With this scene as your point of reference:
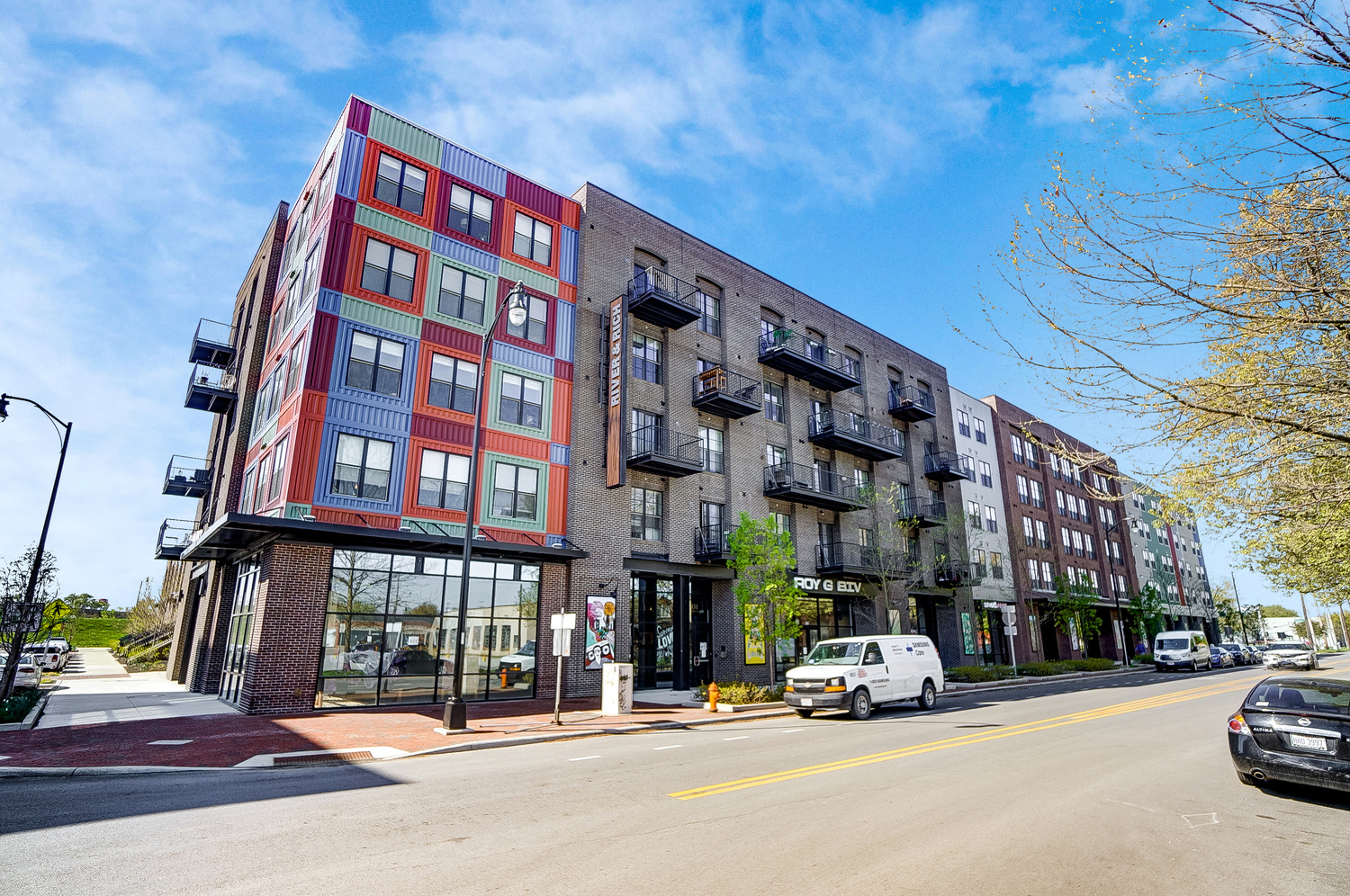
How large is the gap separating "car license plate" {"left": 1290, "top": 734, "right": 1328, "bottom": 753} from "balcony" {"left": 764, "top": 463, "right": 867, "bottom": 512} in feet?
68.1

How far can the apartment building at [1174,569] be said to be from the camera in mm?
62250

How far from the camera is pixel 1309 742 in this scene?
775cm

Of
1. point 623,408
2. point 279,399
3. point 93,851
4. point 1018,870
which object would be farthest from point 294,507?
point 1018,870

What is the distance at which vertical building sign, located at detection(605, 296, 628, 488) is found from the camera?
23156 mm

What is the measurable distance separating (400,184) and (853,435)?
21684mm

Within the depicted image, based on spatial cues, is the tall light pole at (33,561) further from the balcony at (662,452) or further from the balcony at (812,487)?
the balcony at (812,487)

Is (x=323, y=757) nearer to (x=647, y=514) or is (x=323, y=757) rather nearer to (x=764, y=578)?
(x=647, y=514)

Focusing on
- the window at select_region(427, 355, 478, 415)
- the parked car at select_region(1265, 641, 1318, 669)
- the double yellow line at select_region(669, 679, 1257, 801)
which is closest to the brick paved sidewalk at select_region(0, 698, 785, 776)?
the double yellow line at select_region(669, 679, 1257, 801)

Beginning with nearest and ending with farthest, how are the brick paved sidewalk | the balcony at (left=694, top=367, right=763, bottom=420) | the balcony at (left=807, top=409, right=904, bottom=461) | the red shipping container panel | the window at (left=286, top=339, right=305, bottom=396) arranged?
1. the brick paved sidewalk
2. the window at (left=286, top=339, right=305, bottom=396)
3. the red shipping container panel
4. the balcony at (left=694, top=367, right=763, bottom=420)
5. the balcony at (left=807, top=409, right=904, bottom=461)

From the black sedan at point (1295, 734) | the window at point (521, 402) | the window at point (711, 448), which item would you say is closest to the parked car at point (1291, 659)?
the window at point (711, 448)

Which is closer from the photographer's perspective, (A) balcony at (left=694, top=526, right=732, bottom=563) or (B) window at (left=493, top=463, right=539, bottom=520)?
(B) window at (left=493, top=463, right=539, bottom=520)

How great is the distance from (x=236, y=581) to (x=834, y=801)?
2151 centimetres

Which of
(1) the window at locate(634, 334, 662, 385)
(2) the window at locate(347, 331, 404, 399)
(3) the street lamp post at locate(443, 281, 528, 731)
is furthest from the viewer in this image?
(1) the window at locate(634, 334, 662, 385)

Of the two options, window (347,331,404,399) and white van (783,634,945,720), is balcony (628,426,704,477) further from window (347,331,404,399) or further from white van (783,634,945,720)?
white van (783,634,945,720)
